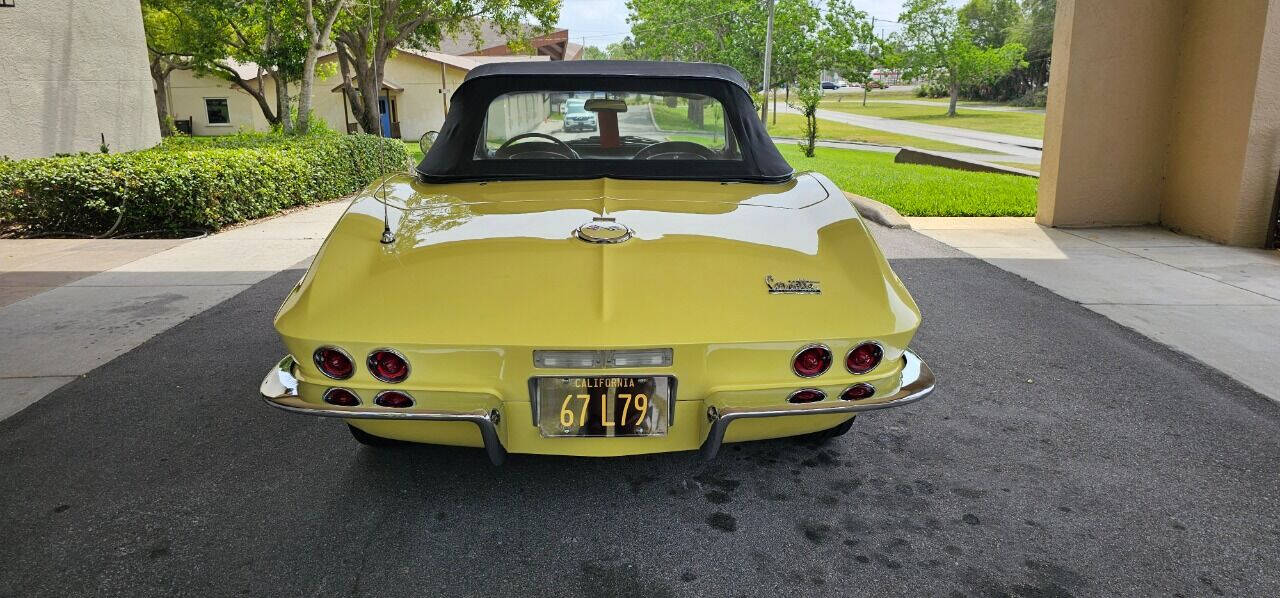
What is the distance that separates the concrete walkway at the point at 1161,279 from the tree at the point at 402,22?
13943mm

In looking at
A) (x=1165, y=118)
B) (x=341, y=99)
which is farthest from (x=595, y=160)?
(x=341, y=99)

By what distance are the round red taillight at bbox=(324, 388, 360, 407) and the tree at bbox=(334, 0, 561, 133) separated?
1716 cm

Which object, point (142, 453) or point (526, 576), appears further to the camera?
point (142, 453)

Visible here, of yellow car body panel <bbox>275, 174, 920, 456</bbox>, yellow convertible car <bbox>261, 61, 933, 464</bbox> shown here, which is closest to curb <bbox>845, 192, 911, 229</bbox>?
yellow convertible car <bbox>261, 61, 933, 464</bbox>

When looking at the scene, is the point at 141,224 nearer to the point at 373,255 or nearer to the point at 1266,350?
the point at 373,255

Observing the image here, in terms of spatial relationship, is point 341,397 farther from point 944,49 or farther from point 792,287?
point 944,49

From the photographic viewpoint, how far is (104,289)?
19.0 feet

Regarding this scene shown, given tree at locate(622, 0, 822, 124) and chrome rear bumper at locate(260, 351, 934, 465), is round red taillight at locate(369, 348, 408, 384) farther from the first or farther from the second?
tree at locate(622, 0, 822, 124)

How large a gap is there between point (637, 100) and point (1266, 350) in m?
3.83

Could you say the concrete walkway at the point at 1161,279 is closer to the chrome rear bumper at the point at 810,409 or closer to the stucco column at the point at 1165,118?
the stucco column at the point at 1165,118

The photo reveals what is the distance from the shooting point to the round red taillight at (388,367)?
7.36 feet

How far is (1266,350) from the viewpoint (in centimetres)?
448

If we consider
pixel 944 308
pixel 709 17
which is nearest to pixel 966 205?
pixel 944 308

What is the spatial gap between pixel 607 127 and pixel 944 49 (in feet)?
160
